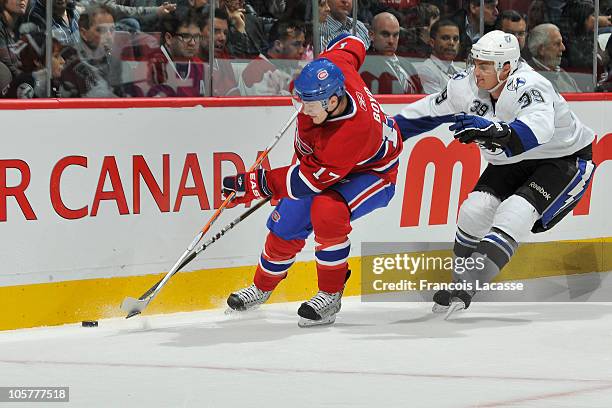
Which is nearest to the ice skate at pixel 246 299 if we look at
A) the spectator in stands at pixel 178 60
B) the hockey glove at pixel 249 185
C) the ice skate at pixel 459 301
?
the hockey glove at pixel 249 185

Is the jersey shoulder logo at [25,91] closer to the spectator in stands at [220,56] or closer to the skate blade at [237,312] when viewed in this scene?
the spectator in stands at [220,56]

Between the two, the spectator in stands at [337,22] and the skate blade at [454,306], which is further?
the spectator in stands at [337,22]

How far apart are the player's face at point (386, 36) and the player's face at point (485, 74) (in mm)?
985

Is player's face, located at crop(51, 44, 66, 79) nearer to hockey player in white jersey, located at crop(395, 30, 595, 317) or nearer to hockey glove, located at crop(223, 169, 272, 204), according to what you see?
hockey glove, located at crop(223, 169, 272, 204)

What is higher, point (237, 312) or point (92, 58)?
point (92, 58)

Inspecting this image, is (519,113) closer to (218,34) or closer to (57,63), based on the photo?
(218,34)

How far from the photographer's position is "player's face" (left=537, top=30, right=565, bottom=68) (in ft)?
23.1

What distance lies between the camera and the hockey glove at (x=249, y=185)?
5.19 meters

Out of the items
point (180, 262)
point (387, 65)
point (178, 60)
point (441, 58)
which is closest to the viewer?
point (180, 262)

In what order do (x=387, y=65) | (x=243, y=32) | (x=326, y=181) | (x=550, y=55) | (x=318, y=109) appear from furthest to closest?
(x=550, y=55) → (x=387, y=65) → (x=243, y=32) → (x=326, y=181) → (x=318, y=109)

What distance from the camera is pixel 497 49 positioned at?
5.50 meters

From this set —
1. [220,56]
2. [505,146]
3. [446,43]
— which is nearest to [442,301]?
[505,146]

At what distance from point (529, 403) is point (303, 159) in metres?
1.59

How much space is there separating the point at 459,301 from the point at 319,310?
0.62 metres
